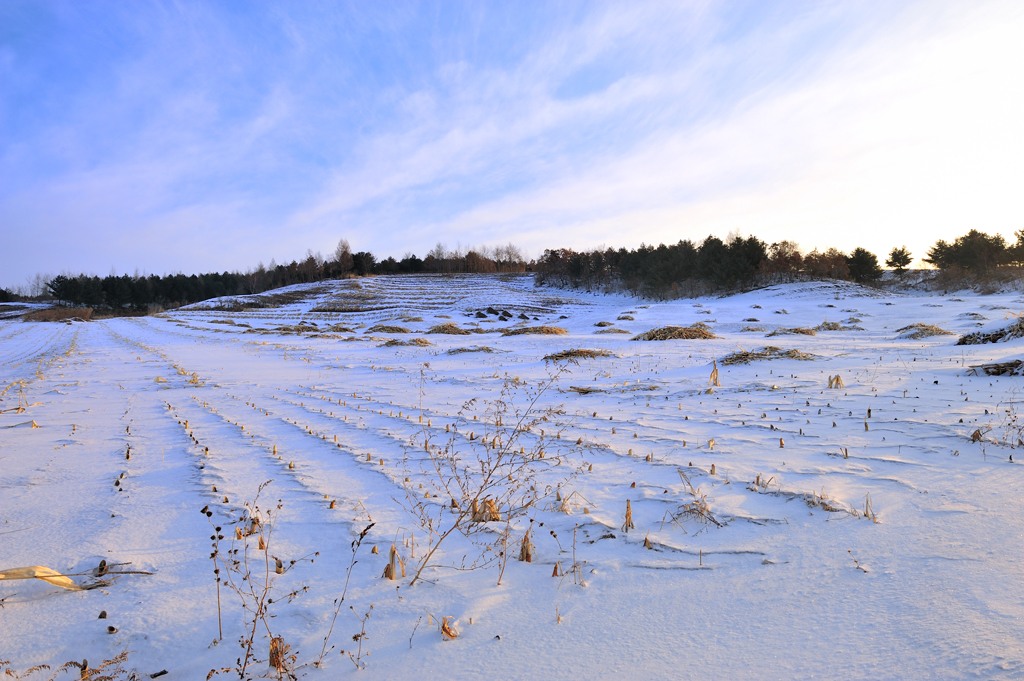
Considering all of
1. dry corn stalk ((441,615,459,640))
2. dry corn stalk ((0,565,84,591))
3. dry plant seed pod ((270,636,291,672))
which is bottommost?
dry corn stalk ((441,615,459,640))

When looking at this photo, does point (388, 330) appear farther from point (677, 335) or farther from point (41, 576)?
point (41, 576)

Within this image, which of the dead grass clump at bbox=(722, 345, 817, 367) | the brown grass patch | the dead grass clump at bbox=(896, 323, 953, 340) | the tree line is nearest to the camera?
the dead grass clump at bbox=(722, 345, 817, 367)

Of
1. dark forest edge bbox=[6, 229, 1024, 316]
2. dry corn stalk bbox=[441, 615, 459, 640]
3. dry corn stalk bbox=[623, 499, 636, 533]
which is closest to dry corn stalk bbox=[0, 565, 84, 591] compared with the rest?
dry corn stalk bbox=[441, 615, 459, 640]

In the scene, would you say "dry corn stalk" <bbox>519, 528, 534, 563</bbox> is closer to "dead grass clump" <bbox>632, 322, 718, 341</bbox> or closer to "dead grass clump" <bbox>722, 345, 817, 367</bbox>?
"dead grass clump" <bbox>722, 345, 817, 367</bbox>

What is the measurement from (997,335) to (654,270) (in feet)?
136

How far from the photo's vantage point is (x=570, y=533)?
283 cm

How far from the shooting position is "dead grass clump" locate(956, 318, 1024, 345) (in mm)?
10156

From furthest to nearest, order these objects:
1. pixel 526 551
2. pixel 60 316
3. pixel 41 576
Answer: pixel 60 316, pixel 526 551, pixel 41 576

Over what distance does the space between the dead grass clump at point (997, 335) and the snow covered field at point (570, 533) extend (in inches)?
199

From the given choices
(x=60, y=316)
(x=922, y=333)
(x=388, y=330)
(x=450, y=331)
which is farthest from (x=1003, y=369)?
(x=60, y=316)

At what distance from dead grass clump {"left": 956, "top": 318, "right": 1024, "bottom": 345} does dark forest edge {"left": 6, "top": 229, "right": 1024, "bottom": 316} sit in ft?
107

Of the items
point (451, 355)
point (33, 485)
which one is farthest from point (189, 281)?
point (33, 485)

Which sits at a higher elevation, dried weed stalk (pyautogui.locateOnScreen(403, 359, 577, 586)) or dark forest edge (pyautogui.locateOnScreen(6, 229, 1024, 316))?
dark forest edge (pyautogui.locateOnScreen(6, 229, 1024, 316))

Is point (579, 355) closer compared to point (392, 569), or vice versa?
point (392, 569)
